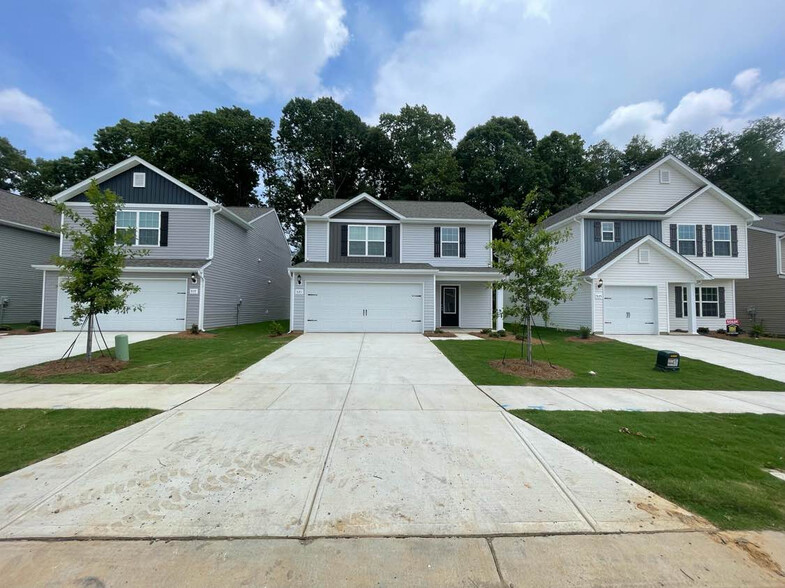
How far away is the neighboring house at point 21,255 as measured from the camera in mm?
16578

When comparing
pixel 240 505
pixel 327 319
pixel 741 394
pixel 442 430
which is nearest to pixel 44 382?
pixel 240 505

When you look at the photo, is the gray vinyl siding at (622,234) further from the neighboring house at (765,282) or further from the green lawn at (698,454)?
the green lawn at (698,454)

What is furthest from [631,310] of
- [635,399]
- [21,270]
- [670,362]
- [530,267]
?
[21,270]

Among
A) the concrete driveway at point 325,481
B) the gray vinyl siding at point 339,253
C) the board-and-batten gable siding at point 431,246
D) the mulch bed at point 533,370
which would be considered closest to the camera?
the concrete driveway at point 325,481

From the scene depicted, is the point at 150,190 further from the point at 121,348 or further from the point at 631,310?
the point at 631,310

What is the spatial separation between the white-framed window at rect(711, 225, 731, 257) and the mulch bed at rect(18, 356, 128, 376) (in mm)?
24914

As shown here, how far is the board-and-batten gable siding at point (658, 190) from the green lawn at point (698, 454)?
15.6 meters

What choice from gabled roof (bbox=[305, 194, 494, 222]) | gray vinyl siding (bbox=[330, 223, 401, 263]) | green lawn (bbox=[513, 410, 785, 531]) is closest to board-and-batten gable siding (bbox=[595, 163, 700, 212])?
gabled roof (bbox=[305, 194, 494, 222])

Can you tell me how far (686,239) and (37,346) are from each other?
1073 inches

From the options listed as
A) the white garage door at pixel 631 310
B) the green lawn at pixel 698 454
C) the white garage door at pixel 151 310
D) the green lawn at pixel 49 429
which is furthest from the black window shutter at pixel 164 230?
the white garage door at pixel 631 310

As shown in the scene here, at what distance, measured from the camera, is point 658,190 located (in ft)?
59.2

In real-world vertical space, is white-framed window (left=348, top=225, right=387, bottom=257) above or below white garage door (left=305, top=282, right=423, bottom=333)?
above

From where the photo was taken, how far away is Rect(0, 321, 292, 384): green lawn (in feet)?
22.9

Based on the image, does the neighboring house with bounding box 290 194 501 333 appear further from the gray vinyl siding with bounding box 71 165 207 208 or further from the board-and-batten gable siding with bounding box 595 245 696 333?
the gray vinyl siding with bounding box 71 165 207 208
